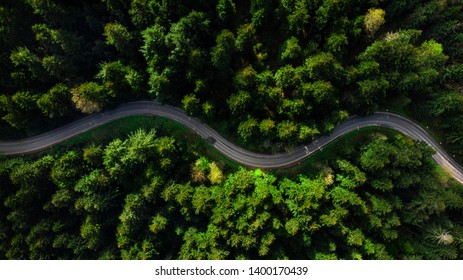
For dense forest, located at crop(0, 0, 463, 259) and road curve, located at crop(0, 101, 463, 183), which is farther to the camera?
road curve, located at crop(0, 101, 463, 183)

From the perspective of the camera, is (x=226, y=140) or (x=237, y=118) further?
(x=226, y=140)

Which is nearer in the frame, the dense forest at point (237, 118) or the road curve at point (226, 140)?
the dense forest at point (237, 118)

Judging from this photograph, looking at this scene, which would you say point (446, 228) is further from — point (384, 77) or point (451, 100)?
point (384, 77)

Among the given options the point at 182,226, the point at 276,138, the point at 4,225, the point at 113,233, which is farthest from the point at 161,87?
the point at 4,225

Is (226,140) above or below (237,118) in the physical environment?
above
